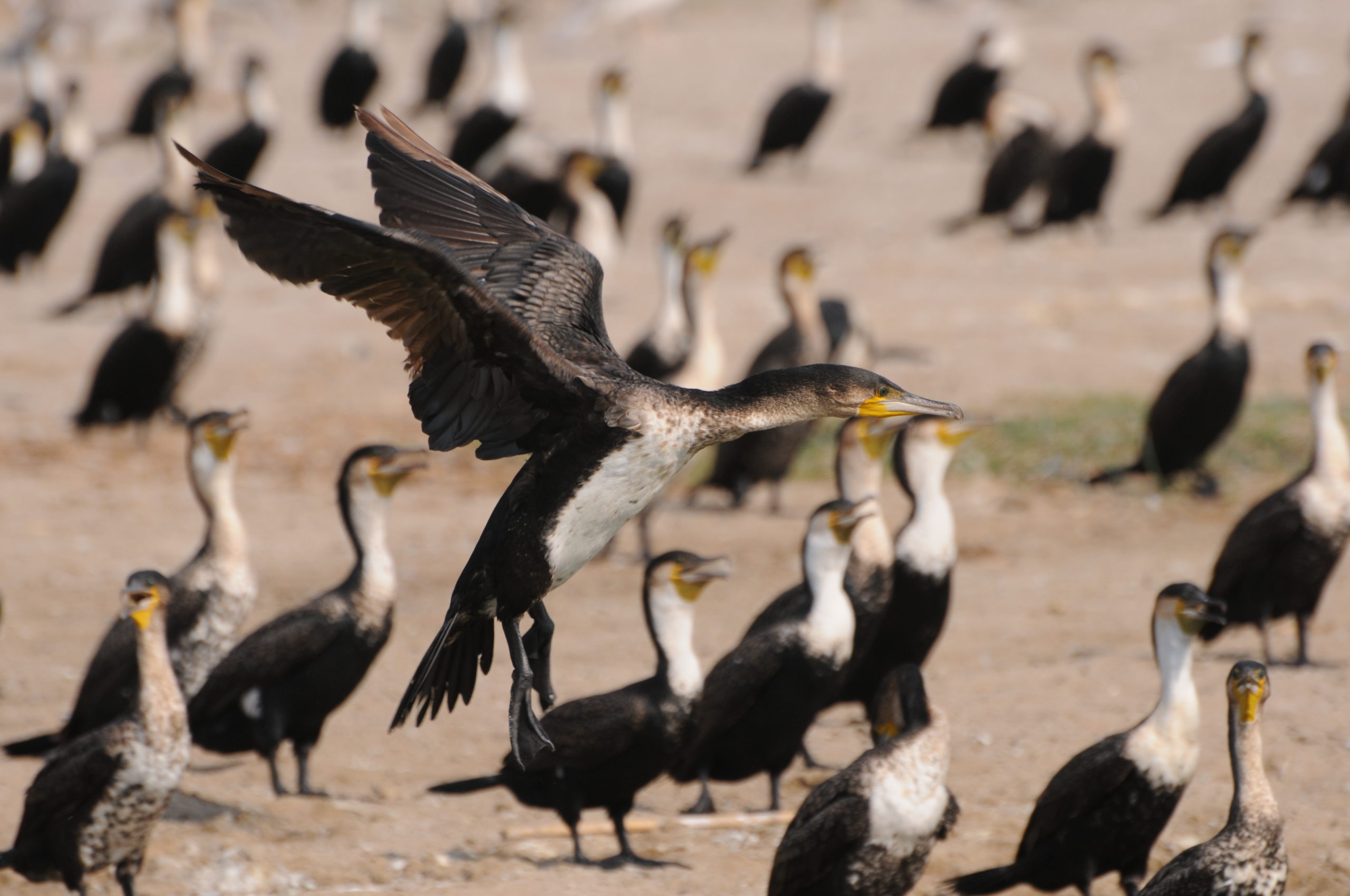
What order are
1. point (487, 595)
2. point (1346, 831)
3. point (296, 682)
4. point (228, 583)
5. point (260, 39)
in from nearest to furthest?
1. point (487, 595)
2. point (1346, 831)
3. point (296, 682)
4. point (228, 583)
5. point (260, 39)

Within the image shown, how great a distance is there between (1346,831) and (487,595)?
281cm

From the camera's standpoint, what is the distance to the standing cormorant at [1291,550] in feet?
22.0

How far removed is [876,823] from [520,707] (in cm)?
99

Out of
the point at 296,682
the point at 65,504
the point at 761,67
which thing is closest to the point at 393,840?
the point at 296,682

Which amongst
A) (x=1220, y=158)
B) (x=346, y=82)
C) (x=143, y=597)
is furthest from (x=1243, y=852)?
(x=346, y=82)

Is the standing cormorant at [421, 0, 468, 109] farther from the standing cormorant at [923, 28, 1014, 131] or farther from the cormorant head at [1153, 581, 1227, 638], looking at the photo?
the cormorant head at [1153, 581, 1227, 638]

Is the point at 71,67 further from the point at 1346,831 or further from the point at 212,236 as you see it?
the point at 1346,831

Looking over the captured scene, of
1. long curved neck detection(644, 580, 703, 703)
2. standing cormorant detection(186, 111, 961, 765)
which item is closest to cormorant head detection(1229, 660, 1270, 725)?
standing cormorant detection(186, 111, 961, 765)

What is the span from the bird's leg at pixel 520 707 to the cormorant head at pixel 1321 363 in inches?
169

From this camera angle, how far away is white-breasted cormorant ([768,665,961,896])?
4.60 meters

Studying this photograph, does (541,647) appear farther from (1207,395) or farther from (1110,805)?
(1207,395)

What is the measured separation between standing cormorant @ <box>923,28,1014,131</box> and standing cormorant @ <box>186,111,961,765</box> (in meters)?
14.7

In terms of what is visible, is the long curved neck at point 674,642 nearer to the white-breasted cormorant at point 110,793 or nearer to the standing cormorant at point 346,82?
the white-breasted cormorant at point 110,793

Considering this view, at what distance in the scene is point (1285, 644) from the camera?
741 cm
